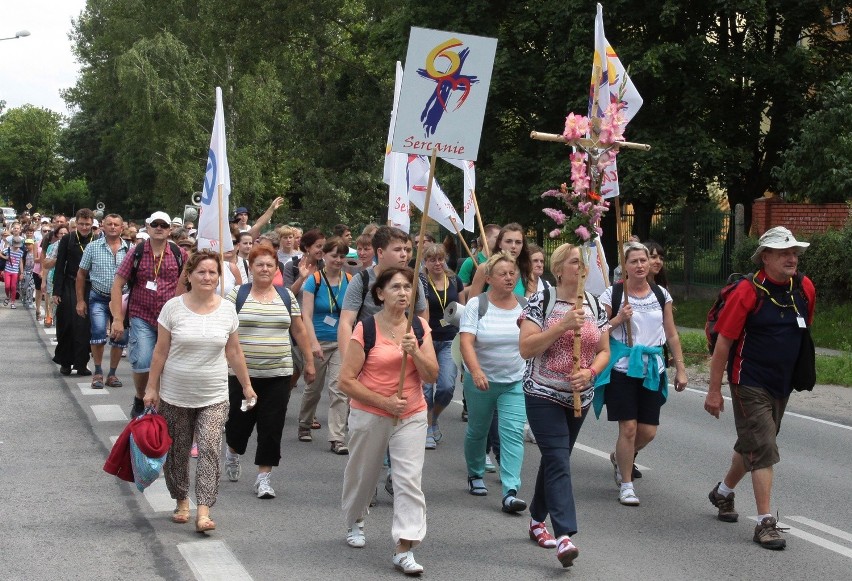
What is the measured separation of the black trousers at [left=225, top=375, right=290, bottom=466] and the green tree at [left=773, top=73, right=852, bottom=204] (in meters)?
16.2

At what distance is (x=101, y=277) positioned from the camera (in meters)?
13.0

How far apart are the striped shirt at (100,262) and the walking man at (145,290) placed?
2706 millimetres

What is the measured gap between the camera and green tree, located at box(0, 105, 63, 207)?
134 meters

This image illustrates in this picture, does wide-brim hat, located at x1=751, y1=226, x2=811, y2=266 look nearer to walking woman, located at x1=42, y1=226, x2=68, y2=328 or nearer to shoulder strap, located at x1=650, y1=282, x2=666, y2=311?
shoulder strap, located at x1=650, y1=282, x2=666, y2=311

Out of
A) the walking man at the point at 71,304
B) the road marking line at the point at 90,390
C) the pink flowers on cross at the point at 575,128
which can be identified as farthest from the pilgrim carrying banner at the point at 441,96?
the walking man at the point at 71,304

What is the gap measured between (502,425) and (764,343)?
1640 mm

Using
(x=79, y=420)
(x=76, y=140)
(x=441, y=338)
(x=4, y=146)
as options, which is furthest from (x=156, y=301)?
(x=4, y=146)

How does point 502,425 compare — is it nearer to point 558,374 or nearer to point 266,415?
point 558,374

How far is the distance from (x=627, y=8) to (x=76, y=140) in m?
71.3

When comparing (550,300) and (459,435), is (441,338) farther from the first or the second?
(550,300)

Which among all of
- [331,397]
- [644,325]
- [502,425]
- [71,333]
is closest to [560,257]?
[502,425]

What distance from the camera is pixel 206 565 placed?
240 inches

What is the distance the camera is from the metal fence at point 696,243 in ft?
84.5

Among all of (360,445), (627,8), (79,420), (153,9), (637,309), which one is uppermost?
(153,9)
